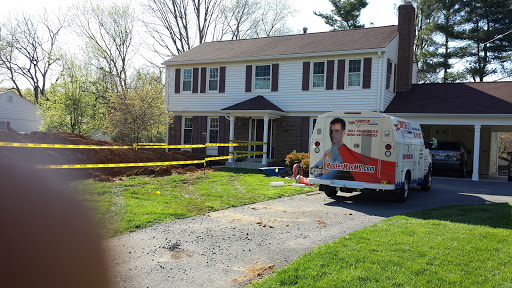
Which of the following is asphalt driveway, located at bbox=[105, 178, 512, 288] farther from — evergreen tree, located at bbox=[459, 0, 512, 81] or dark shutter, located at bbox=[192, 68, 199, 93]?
evergreen tree, located at bbox=[459, 0, 512, 81]

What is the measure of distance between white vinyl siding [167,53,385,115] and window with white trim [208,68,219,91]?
0.35m

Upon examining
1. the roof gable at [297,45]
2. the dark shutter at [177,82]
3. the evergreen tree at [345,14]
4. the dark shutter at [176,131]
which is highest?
the evergreen tree at [345,14]

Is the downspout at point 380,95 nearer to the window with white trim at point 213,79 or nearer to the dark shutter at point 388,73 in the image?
the dark shutter at point 388,73

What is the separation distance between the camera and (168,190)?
36.6 feet

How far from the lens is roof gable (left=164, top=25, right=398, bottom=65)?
19969 mm

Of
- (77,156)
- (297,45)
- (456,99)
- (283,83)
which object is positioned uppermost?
(297,45)

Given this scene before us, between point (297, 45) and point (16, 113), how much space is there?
3356 centimetres

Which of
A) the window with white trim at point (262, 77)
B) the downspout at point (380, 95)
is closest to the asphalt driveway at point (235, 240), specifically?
the downspout at point (380, 95)

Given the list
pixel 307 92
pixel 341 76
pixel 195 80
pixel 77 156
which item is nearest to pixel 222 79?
pixel 195 80

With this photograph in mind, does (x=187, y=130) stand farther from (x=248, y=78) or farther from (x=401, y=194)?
(x=401, y=194)

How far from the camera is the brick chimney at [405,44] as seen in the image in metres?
20.9

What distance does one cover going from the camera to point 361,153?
10.4 metres

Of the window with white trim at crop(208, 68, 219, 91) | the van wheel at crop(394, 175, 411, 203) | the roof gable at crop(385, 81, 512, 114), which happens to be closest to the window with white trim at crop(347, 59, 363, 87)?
the roof gable at crop(385, 81, 512, 114)

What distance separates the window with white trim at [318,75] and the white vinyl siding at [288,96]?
246 millimetres
